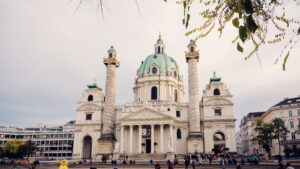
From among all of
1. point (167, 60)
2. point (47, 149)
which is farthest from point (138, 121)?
point (47, 149)

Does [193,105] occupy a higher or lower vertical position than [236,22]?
higher

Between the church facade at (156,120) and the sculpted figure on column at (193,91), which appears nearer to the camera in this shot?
the sculpted figure on column at (193,91)

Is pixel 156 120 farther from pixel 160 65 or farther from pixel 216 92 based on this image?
pixel 160 65

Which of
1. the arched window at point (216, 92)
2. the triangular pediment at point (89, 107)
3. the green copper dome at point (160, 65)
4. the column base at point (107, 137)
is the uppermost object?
the green copper dome at point (160, 65)

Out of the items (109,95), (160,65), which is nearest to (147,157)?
(109,95)

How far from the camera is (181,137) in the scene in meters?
57.8

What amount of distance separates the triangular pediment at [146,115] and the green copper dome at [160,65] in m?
15.5

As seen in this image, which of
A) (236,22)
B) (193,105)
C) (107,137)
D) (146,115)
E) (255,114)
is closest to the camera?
(236,22)

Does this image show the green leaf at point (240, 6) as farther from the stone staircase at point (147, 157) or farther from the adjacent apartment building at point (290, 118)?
the adjacent apartment building at point (290, 118)

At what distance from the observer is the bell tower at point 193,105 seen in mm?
51619

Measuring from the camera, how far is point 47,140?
86.6 meters

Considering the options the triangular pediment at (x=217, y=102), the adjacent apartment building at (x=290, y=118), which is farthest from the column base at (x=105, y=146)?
the adjacent apartment building at (x=290, y=118)

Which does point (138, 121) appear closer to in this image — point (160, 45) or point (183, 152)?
point (183, 152)

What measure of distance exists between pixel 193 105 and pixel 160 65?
18.9 m
